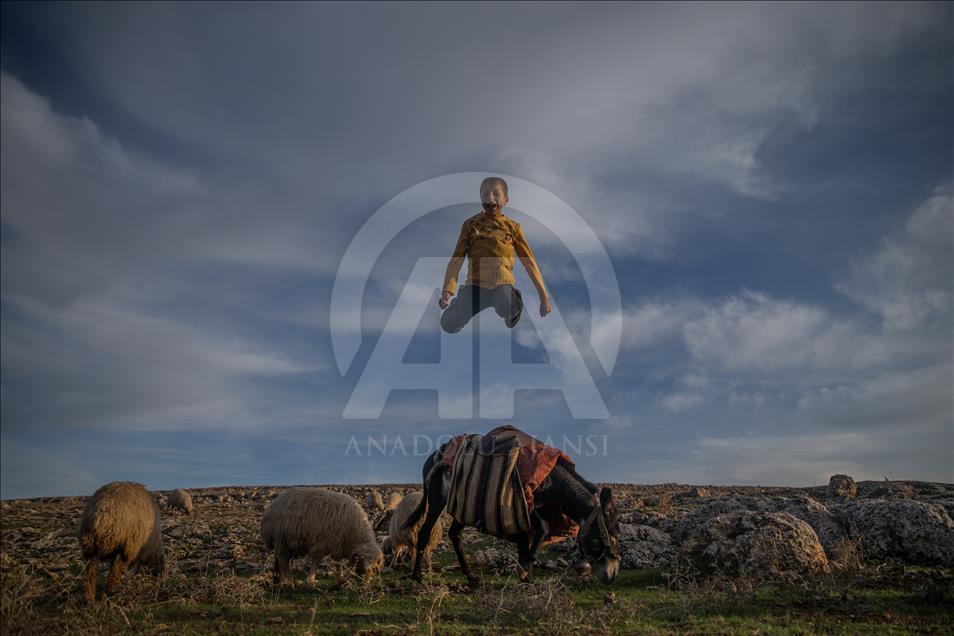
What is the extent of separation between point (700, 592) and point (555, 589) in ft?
8.98

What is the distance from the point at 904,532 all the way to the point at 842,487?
938 cm

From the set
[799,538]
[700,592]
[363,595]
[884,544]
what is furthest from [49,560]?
[884,544]

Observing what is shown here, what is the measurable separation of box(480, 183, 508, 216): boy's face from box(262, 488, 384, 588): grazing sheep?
6.81 metres

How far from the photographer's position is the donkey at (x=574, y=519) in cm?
862

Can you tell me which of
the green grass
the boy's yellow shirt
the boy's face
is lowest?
the green grass

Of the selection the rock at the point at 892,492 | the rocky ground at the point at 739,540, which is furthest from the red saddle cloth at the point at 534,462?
the rock at the point at 892,492

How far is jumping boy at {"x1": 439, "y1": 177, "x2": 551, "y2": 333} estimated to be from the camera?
31.4ft

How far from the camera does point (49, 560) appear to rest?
14344mm

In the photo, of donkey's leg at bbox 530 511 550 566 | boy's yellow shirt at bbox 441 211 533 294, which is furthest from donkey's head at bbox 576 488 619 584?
boy's yellow shirt at bbox 441 211 533 294

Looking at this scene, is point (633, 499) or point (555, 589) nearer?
point (555, 589)

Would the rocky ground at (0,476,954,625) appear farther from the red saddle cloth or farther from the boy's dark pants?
the boy's dark pants

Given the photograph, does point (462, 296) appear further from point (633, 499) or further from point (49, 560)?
point (633, 499)

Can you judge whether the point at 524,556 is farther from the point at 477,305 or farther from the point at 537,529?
the point at 477,305

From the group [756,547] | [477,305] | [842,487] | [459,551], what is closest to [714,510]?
[756,547]
